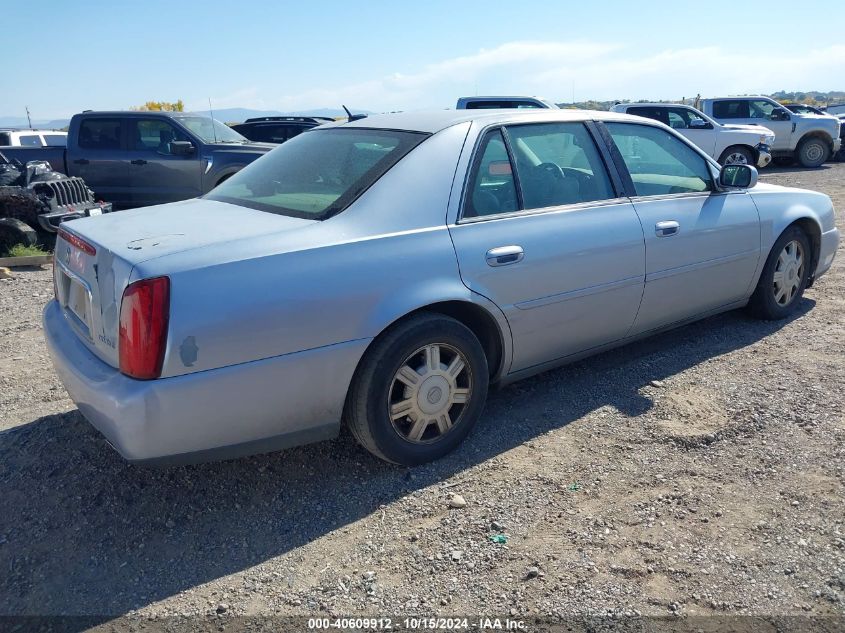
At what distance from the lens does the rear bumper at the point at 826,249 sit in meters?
5.45

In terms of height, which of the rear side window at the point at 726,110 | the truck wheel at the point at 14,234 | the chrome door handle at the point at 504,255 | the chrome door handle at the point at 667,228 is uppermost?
the rear side window at the point at 726,110

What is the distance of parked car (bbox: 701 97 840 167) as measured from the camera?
17.8 metres

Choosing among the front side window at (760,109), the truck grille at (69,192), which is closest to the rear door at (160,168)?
the truck grille at (69,192)

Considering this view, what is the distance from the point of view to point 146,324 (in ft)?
8.54

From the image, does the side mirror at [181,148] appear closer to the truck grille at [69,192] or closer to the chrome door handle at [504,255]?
the truck grille at [69,192]

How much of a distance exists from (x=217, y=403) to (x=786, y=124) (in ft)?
63.0

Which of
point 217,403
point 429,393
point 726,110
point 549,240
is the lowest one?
point 429,393

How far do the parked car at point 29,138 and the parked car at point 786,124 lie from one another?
15.6 meters

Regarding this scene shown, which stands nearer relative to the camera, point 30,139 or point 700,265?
point 700,265

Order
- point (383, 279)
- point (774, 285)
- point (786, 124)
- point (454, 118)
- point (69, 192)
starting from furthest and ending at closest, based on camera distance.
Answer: point (786, 124) < point (69, 192) < point (774, 285) < point (454, 118) < point (383, 279)

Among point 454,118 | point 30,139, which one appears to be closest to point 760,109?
point 454,118

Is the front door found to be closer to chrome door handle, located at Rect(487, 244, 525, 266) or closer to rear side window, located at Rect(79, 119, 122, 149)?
chrome door handle, located at Rect(487, 244, 525, 266)

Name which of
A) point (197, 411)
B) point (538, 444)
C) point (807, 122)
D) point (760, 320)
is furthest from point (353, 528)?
point (807, 122)

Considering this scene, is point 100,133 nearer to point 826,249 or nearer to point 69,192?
point 69,192
